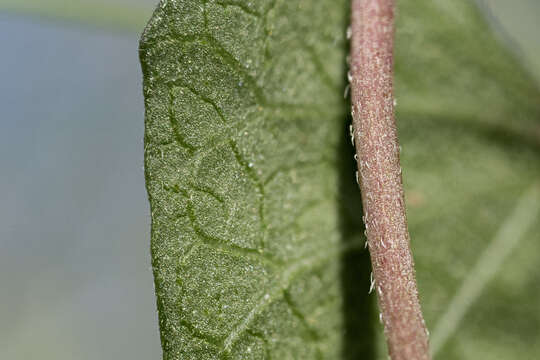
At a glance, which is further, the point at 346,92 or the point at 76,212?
→ the point at 76,212

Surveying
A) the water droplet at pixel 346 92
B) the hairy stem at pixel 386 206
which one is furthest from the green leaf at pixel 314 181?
the hairy stem at pixel 386 206

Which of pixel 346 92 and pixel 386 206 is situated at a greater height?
pixel 346 92

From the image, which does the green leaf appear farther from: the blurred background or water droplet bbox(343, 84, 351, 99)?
the blurred background

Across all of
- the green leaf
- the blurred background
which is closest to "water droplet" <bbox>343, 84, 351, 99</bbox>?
A: the green leaf

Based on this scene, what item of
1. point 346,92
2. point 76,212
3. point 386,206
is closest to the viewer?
point 386,206

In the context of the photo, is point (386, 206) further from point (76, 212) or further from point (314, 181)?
point (76, 212)

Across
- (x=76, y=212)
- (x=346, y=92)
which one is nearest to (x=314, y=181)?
(x=346, y=92)

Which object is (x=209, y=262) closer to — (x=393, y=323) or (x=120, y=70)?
(x=393, y=323)

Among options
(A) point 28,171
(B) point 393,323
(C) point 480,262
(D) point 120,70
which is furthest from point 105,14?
(A) point 28,171
